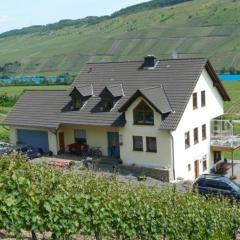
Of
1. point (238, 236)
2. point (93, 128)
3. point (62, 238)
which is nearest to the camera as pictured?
point (62, 238)

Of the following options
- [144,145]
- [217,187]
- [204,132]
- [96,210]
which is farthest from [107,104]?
[96,210]

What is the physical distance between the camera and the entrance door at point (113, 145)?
136 feet

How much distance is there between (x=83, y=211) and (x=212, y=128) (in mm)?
28432

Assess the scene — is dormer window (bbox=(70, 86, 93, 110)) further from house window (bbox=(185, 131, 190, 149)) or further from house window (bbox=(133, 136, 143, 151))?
house window (bbox=(185, 131, 190, 149))

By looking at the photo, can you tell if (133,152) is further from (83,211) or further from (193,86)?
(83,211)

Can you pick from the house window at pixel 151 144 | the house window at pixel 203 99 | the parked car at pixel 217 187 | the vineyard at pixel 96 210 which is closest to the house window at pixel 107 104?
the house window at pixel 151 144

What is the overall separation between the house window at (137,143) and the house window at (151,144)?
609 millimetres

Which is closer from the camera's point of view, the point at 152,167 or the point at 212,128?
the point at 152,167

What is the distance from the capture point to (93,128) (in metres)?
42.2

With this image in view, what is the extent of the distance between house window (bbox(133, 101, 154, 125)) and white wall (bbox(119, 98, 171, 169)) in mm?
266

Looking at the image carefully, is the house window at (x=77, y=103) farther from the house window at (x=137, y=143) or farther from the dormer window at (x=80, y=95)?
the house window at (x=137, y=143)

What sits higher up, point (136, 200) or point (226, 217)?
point (136, 200)

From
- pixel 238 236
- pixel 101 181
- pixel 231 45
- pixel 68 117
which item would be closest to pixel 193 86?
pixel 68 117

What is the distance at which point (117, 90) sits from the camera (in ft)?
137
